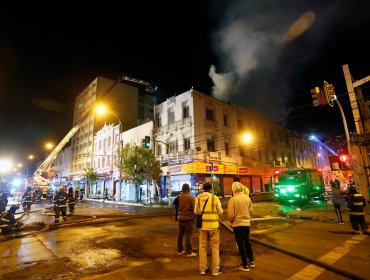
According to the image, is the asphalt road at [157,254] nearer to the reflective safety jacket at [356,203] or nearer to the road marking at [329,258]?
the road marking at [329,258]

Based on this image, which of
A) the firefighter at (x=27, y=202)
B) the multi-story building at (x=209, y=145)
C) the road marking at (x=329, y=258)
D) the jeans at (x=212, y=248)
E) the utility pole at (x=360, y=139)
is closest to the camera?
the road marking at (x=329, y=258)

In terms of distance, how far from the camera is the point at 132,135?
36344 millimetres

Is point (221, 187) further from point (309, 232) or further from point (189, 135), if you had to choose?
point (309, 232)

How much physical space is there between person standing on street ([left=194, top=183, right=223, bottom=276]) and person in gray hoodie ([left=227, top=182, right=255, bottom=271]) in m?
0.45

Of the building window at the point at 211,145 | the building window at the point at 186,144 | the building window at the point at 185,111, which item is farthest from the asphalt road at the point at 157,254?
the building window at the point at 185,111

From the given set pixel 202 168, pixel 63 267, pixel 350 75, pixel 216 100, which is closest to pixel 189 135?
pixel 202 168

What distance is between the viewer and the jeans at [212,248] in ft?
16.5

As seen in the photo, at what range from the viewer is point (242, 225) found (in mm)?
5477

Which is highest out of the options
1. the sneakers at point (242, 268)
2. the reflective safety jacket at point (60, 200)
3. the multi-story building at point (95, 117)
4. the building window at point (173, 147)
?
the multi-story building at point (95, 117)

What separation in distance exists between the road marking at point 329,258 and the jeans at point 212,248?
1.53m

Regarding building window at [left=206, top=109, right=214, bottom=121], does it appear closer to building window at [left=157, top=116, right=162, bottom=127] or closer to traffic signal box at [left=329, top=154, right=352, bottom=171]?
building window at [left=157, top=116, right=162, bottom=127]

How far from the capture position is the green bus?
2069cm

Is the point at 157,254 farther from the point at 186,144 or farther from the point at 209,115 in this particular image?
the point at 209,115

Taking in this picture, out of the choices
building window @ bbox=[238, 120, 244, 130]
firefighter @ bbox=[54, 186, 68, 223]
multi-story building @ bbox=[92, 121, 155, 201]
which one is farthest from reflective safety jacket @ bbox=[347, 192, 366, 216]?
building window @ bbox=[238, 120, 244, 130]
